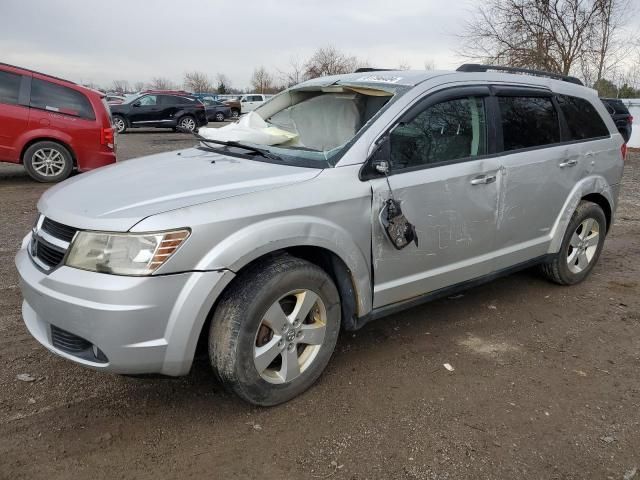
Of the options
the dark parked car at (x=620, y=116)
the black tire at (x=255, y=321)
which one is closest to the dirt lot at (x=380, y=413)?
the black tire at (x=255, y=321)

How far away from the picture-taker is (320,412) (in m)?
2.72

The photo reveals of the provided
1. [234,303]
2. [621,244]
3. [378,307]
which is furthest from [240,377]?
[621,244]

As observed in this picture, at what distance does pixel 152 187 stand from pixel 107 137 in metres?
6.60

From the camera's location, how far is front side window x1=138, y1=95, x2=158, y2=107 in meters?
21.7

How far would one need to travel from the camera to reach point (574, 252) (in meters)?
4.52

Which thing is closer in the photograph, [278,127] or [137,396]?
[137,396]

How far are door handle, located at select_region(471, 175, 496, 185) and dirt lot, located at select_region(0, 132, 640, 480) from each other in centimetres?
107

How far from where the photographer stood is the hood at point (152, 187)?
2.35 meters

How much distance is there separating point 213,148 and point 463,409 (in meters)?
2.26

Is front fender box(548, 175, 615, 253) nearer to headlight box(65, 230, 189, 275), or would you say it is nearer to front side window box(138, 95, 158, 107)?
headlight box(65, 230, 189, 275)

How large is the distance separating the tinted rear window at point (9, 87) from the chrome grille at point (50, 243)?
6542 millimetres

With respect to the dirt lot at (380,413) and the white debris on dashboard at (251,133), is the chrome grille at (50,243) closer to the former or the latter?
the dirt lot at (380,413)

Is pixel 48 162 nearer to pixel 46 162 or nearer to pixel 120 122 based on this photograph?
pixel 46 162

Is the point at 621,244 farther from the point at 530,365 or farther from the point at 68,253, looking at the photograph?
the point at 68,253
